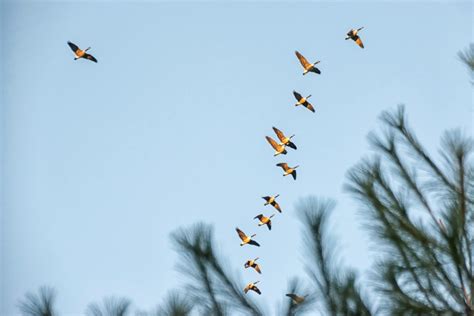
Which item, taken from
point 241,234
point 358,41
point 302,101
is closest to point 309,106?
point 302,101

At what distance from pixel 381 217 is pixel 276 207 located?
4.29m

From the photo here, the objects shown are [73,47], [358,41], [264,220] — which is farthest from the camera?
[358,41]

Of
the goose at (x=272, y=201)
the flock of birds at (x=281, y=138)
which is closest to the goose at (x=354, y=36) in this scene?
the flock of birds at (x=281, y=138)

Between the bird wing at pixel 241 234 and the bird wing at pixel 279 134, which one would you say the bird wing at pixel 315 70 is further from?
the bird wing at pixel 241 234

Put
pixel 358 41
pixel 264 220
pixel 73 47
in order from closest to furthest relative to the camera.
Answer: pixel 264 220
pixel 73 47
pixel 358 41

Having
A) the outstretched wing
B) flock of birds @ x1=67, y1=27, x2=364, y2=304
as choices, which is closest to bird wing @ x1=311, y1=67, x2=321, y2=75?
flock of birds @ x1=67, y1=27, x2=364, y2=304

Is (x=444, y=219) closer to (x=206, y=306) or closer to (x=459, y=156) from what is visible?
(x=459, y=156)

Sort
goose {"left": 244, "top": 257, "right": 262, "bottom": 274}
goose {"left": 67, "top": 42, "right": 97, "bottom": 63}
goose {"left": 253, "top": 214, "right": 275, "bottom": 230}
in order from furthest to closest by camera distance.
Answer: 1. goose {"left": 67, "top": 42, "right": 97, "bottom": 63}
2. goose {"left": 253, "top": 214, "right": 275, "bottom": 230}
3. goose {"left": 244, "top": 257, "right": 262, "bottom": 274}

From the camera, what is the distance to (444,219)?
5.33m

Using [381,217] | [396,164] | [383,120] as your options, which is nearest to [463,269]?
[381,217]

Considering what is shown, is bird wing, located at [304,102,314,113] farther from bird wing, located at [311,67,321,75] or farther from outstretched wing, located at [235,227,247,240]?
outstretched wing, located at [235,227,247,240]

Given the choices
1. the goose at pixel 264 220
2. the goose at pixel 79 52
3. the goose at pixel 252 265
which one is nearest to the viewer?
the goose at pixel 252 265

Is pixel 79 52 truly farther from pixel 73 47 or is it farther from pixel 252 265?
pixel 252 265

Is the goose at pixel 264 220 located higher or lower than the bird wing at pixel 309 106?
lower
